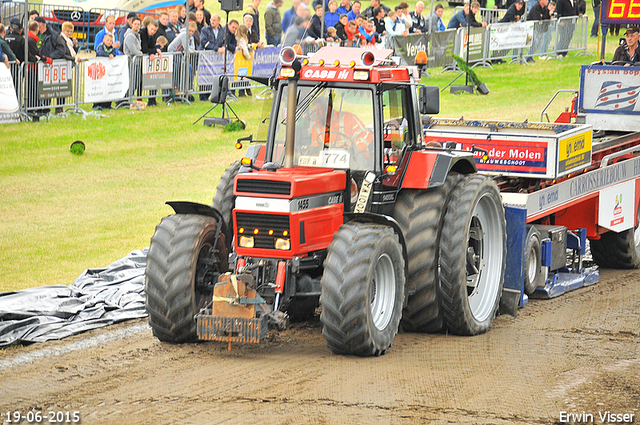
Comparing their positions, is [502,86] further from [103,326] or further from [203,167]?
[103,326]

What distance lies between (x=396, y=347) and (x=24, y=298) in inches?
153

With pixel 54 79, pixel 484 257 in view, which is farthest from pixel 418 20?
pixel 484 257

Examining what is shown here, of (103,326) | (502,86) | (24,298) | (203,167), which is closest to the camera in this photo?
(103,326)

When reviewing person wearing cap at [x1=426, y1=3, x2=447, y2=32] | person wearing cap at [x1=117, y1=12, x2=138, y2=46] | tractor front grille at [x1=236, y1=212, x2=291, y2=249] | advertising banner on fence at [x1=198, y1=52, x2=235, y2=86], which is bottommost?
tractor front grille at [x1=236, y1=212, x2=291, y2=249]

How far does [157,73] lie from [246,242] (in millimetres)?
14843

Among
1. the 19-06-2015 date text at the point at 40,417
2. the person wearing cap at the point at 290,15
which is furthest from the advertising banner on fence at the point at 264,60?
the 19-06-2015 date text at the point at 40,417

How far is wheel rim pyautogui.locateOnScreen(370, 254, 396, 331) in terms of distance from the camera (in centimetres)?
775

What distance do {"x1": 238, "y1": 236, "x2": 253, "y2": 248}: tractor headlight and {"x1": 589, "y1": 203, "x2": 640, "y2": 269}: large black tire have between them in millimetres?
6055

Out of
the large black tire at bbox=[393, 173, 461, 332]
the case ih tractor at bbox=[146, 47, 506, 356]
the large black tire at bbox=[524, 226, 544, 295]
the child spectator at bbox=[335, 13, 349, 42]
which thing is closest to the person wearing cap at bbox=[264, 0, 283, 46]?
the child spectator at bbox=[335, 13, 349, 42]

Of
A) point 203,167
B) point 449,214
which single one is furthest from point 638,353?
point 203,167

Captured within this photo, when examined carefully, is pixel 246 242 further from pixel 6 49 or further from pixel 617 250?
pixel 6 49

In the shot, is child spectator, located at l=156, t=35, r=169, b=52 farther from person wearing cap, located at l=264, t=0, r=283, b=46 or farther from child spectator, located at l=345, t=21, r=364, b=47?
child spectator, located at l=345, t=21, r=364, b=47

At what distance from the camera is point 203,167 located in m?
17.9

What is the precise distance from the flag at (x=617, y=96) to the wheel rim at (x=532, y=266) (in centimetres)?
437
